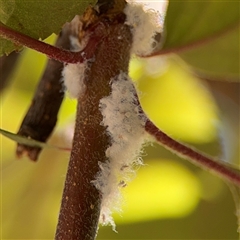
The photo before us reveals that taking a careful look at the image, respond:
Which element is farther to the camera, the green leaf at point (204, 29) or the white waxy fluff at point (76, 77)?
the green leaf at point (204, 29)

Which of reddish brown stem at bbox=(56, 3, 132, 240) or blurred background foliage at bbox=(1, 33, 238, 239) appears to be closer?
reddish brown stem at bbox=(56, 3, 132, 240)

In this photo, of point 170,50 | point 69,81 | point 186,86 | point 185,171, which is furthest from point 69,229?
point 186,86

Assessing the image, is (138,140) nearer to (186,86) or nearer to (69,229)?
(69,229)

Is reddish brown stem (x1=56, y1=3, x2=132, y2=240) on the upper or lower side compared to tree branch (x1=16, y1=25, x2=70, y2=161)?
lower

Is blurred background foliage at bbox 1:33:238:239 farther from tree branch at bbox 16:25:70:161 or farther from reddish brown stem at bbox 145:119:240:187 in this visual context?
reddish brown stem at bbox 145:119:240:187

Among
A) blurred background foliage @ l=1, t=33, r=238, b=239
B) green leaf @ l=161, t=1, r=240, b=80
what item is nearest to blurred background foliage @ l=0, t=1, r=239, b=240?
blurred background foliage @ l=1, t=33, r=238, b=239

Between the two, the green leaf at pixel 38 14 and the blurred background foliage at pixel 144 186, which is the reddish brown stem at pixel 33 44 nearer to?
A: the green leaf at pixel 38 14

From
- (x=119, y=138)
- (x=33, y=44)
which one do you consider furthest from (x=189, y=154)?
(x=33, y=44)

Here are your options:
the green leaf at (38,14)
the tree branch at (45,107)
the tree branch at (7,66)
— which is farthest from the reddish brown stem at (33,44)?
the tree branch at (7,66)
